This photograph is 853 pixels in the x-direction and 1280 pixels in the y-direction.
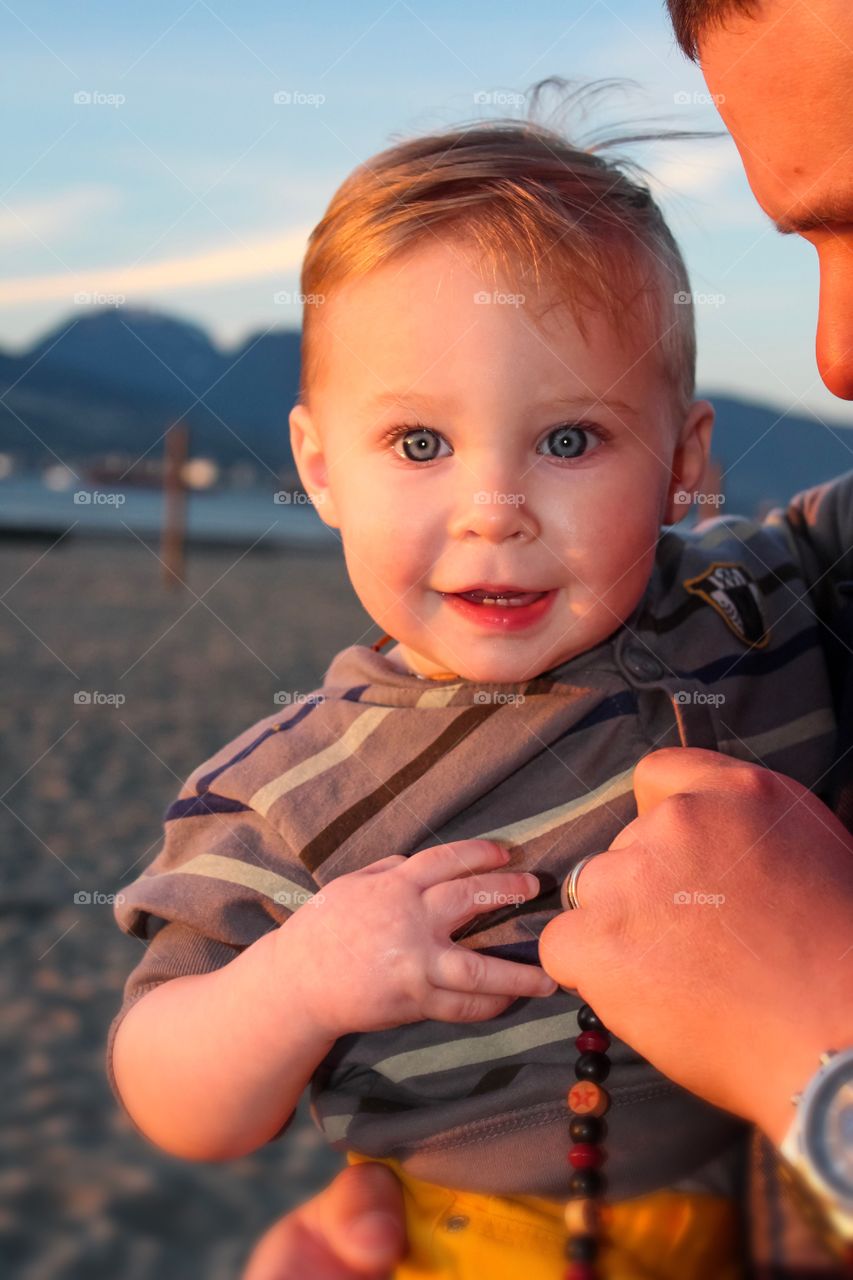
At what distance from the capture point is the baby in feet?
3.91

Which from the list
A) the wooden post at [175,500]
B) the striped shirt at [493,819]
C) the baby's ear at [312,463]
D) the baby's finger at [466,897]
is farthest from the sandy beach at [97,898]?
the wooden post at [175,500]

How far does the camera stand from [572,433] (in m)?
1.30

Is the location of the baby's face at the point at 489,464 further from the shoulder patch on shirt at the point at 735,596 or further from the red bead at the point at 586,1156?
the red bead at the point at 586,1156

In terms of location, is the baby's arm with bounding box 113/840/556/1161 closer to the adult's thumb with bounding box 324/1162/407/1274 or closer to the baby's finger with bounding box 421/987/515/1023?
the baby's finger with bounding box 421/987/515/1023

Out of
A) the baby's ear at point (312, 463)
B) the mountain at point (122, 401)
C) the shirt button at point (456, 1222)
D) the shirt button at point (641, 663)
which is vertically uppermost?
the baby's ear at point (312, 463)

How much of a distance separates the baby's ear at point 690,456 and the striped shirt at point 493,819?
0.10 metres

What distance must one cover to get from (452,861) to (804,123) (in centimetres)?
75

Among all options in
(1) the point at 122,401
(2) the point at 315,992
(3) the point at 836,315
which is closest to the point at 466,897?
(2) the point at 315,992

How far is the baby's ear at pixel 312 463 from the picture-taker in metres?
1.54

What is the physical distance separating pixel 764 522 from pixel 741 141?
595 millimetres

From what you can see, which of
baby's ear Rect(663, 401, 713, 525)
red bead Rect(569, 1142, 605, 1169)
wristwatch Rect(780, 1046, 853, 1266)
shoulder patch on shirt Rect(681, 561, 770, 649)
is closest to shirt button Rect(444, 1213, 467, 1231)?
red bead Rect(569, 1142, 605, 1169)

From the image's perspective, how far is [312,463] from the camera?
5.15 ft

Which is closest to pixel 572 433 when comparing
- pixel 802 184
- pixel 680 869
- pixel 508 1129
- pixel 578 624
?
pixel 578 624

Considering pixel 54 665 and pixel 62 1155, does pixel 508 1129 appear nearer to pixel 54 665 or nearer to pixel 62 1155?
pixel 62 1155
